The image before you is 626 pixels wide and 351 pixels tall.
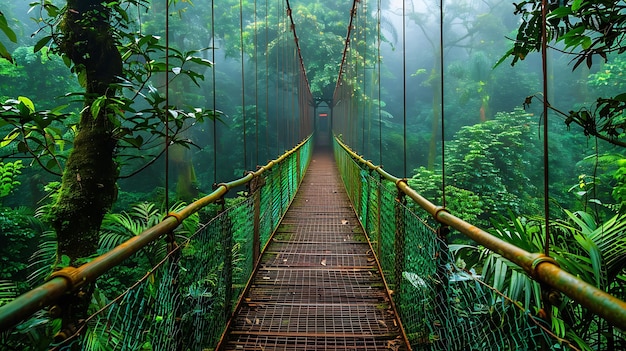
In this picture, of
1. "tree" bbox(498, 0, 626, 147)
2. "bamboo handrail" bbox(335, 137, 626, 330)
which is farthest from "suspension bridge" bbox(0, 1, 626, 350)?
"tree" bbox(498, 0, 626, 147)

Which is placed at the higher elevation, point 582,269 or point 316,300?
point 582,269

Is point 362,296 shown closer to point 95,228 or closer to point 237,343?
point 237,343

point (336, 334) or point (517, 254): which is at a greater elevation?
point (517, 254)

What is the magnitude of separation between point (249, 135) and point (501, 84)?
41.7 ft

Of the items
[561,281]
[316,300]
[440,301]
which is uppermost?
[561,281]

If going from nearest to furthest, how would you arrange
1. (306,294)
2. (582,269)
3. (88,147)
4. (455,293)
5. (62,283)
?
(62,283) < (455,293) < (582,269) < (88,147) < (306,294)

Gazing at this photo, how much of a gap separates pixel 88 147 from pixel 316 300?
4.62 feet

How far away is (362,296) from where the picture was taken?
2.08 metres

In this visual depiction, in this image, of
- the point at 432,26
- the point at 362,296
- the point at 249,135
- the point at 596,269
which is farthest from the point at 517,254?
the point at 432,26

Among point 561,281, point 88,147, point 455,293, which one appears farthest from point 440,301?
point 88,147

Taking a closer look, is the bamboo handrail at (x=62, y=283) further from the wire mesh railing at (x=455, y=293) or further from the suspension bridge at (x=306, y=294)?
the wire mesh railing at (x=455, y=293)

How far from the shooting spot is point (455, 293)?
3.73 feet

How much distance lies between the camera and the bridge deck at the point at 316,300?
164cm

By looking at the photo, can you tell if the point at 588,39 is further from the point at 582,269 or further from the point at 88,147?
the point at 88,147
